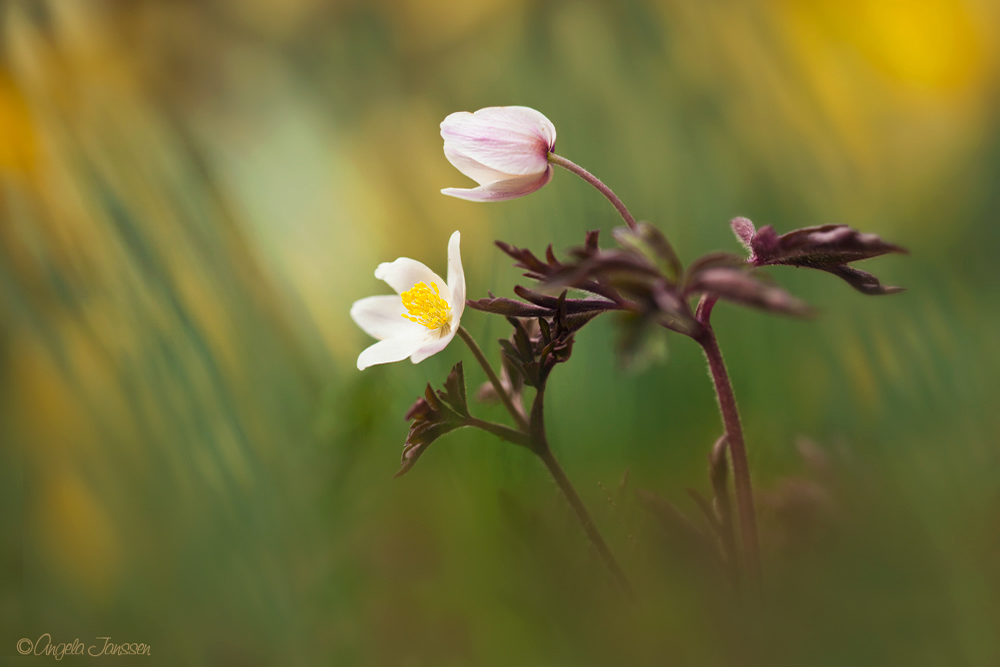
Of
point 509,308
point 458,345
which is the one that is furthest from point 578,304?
point 458,345

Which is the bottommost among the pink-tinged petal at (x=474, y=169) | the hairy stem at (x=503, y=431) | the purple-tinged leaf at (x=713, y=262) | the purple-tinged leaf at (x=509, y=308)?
the hairy stem at (x=503, y=431)

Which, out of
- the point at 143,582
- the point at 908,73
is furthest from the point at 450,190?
the point at 908,73

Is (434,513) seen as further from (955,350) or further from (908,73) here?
(908,73)

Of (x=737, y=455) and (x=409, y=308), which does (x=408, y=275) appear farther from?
(x=737, y=455)

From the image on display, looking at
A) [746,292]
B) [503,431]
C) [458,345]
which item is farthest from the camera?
[458,345]

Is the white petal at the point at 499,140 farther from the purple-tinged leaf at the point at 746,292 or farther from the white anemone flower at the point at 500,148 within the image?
the purple-tinged leaf at the point at 746,292

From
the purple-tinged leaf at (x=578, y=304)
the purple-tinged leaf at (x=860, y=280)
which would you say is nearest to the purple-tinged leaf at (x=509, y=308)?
the purple-tinged leaf at (x=578, y=304)

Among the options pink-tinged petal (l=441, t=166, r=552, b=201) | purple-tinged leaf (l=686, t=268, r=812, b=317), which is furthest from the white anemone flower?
purple-tinged leaf (l=686, t=268, r=812, b=317)
